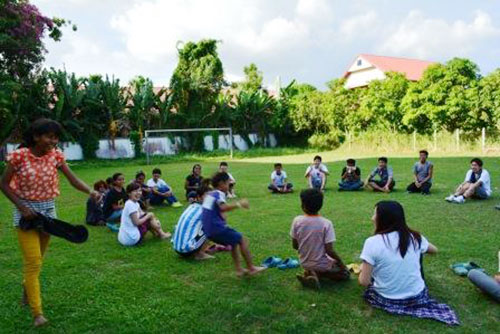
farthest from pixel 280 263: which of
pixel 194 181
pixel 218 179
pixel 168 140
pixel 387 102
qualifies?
pixel 168 140

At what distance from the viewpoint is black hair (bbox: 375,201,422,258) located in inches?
152

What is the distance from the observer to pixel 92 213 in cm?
848

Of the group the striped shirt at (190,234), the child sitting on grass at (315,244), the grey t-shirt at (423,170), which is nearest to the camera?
the child sitting on grass at (315,244)

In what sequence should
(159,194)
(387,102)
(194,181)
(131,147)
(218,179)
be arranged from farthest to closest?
(131,147)
(387,102)
(194,181)
(159,194)
(218,179)

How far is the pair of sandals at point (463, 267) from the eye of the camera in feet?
16.2

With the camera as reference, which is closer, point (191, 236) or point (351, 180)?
point (191, 236)

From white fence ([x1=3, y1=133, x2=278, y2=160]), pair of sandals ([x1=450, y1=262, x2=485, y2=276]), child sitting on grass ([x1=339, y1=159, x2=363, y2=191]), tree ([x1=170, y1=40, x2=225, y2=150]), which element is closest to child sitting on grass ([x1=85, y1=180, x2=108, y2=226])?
pair of sandals ([x1=450, y1=262, x2=485, y2=276])

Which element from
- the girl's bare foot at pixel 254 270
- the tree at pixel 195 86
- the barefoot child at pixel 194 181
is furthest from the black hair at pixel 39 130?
the tree at pixel 195 86

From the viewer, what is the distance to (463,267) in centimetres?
505

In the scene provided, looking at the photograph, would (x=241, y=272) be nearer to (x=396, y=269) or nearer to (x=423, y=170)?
(x=396, y=269)

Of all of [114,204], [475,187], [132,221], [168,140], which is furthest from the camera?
[168,140]

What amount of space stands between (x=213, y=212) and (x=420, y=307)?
2.32m

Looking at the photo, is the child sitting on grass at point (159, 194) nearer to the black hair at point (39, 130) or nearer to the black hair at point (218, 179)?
the black hair at point (218, 179)

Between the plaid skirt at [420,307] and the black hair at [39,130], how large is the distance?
3.27 metres
